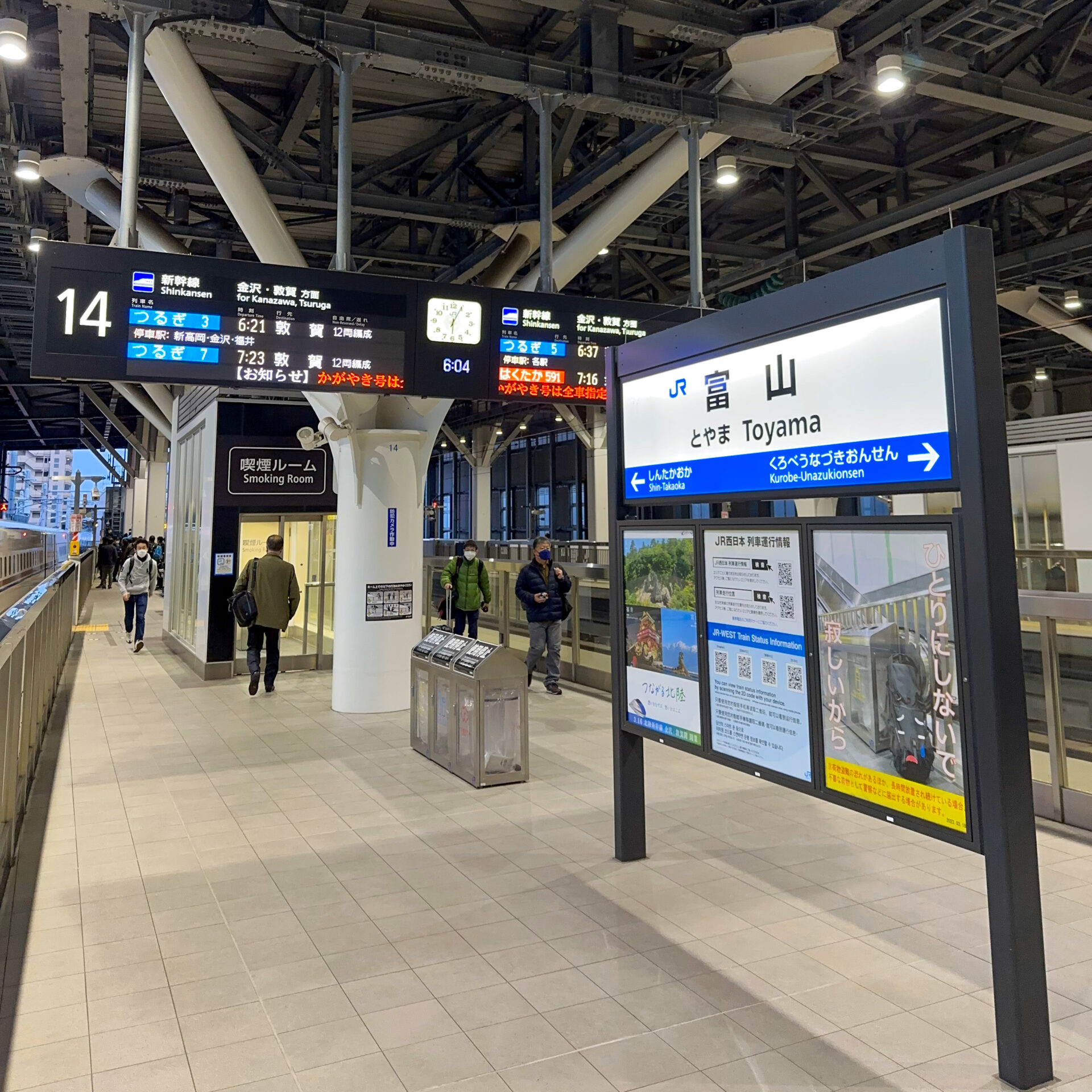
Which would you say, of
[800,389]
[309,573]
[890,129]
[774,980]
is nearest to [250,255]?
[309,573]

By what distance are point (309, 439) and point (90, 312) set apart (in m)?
4.73

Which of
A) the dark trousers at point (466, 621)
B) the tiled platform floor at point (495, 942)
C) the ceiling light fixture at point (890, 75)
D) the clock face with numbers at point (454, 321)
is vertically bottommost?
the tiled platform floor at point (495, 942)

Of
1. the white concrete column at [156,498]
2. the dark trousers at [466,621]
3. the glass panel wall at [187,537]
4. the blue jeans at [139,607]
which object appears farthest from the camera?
the white concrete column at [156,498]

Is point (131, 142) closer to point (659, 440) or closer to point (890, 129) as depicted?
point (659, 440)

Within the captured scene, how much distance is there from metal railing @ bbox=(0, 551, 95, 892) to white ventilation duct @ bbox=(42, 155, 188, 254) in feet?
10.8

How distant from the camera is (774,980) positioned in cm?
303

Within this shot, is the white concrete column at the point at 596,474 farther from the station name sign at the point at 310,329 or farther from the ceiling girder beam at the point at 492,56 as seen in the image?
the station name sign at the point at 310,329

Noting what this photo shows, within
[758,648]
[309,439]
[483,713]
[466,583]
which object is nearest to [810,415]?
[758,648]

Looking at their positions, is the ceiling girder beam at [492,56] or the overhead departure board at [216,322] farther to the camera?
the ceiling girder beam at [492,56]

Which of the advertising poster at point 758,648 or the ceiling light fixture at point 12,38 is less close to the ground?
the ceiling light fixture at point 12,38

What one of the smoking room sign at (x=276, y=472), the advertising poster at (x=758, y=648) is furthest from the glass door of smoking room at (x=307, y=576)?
the advertising poster at (x=758, y=648)

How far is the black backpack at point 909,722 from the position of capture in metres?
2.72

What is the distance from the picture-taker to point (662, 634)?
408 centimetres

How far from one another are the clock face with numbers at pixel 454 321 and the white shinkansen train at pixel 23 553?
7736mm
